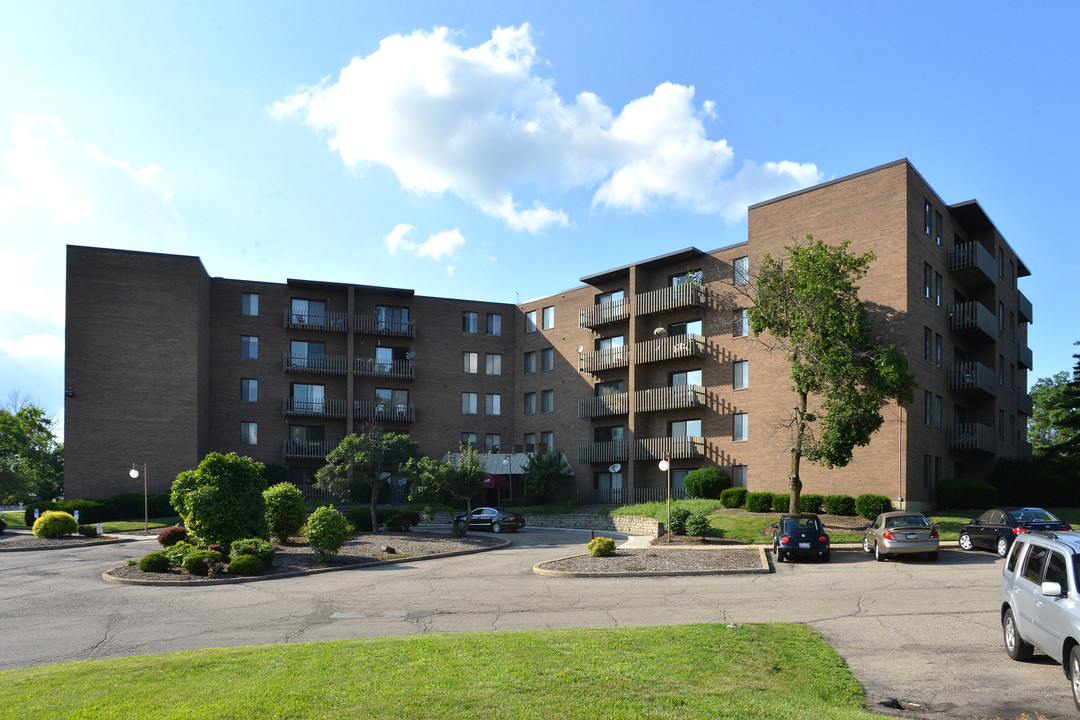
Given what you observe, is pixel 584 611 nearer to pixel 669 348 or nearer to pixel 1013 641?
pixel 1013 641

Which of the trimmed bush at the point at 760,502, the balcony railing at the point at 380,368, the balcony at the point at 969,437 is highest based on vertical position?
the balcony railing at the point at 380,368

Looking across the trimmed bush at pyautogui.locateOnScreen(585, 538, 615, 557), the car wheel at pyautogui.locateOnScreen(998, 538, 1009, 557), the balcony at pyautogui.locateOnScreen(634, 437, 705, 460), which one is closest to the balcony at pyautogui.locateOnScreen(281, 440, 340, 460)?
the balcony at pyautogui.locateOnScreen(634, 437, 705, 460)

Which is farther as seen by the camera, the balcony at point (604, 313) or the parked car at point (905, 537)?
the balcony at point (604, 313)

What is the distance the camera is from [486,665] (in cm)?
955

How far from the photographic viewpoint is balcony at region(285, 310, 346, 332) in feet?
171

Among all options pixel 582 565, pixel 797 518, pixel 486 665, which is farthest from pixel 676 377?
pixel 486 665

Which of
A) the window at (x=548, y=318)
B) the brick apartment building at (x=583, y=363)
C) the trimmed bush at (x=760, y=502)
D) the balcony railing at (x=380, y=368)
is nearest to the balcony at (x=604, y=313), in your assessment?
the brick apartment building at (x=583, y=363)

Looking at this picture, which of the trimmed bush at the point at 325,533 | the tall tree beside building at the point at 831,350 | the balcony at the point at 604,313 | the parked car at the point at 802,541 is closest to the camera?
the parked car at the point at 802,541

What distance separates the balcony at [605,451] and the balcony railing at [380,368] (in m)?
13.1

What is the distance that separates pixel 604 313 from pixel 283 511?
79.4 ft

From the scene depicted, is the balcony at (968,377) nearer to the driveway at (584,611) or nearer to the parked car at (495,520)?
the driveway at (584,611)

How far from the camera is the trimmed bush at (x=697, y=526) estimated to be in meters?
30.2

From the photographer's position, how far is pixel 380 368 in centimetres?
5334

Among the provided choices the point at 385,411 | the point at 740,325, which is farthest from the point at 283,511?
the point at 740,325
